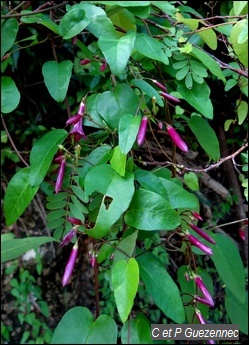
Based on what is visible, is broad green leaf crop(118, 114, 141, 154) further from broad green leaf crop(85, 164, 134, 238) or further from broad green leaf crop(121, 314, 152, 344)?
broad green leaf crop(121, 314, 152, 344)

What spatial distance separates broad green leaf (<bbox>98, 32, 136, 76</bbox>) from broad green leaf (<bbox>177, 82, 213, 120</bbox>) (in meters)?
0.14

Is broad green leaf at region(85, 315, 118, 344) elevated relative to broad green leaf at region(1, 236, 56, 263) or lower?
lower

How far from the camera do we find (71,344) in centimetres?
45

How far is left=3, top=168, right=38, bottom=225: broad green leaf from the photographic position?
1.77 feet

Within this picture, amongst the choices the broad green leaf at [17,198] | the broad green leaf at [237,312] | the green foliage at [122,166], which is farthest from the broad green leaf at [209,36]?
the broad green leaf at [237,312]

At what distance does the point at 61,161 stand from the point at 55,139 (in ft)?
0.11

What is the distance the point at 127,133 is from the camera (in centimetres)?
45

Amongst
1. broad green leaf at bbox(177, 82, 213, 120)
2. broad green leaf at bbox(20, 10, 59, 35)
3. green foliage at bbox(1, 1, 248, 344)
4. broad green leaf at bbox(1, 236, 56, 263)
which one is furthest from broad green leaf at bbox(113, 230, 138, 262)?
broad green leaf at bbox(20, 10, 59, 35)

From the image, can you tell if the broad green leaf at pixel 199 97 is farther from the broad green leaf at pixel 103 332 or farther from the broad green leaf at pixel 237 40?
the broad green leaf at pixel 103 332

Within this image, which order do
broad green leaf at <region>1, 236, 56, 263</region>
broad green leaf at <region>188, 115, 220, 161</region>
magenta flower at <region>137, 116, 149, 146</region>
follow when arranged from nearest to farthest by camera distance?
1. broad green leaf at <region>1, 236, 56, 263</region>
2. magenta flower at <region>137, 116, 149, 146</region>
3. broad green leaf at <region>188, 115, 220, 161</region>

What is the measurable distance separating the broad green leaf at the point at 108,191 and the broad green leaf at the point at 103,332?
12 cm

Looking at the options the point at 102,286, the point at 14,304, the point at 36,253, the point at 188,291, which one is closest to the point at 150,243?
the point at 102,286

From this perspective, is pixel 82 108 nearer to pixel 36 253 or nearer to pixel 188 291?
pixel 188 291

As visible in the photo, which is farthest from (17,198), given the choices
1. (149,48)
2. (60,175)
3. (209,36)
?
(209,36)
